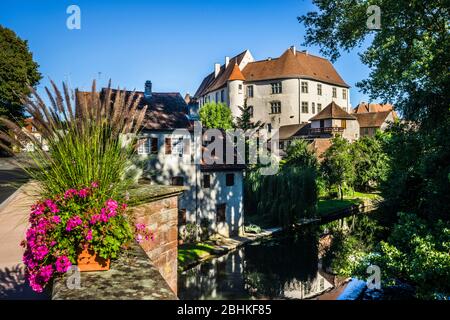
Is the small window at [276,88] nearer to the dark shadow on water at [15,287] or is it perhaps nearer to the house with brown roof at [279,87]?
the house with brown roof at [279,87]

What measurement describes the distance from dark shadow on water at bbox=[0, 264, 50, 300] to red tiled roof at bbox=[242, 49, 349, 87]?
5855cm

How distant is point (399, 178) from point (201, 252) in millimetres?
13186

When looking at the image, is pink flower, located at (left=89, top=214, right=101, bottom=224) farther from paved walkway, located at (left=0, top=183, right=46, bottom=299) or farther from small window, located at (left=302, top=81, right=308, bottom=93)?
small window, located at (left=302, top=81, right=308, bottom=93)

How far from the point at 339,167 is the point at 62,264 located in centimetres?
3790

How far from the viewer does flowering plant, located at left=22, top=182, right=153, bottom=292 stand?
9.68ft

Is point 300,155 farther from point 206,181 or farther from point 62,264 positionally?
point 62,264

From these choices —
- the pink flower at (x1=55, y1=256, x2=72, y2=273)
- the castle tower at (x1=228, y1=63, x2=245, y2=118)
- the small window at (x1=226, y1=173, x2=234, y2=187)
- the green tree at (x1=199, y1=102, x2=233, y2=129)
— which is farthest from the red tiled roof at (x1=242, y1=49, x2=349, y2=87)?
the pink flower at (x1=55, y1=256, x2=72, y2=273)

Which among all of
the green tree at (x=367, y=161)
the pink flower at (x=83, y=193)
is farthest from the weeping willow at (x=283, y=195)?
the pink flower at (x=83, y=193)

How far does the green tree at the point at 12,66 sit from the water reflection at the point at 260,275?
76.5 feet

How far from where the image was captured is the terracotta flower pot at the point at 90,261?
10.1ft

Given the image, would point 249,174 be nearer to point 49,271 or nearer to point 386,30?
point 386,30

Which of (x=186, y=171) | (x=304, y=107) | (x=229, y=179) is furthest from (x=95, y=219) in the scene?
(x=304, y=107)

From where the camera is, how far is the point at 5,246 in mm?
8469

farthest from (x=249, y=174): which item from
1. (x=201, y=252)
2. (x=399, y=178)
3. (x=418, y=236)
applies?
(x=418, y=236)
